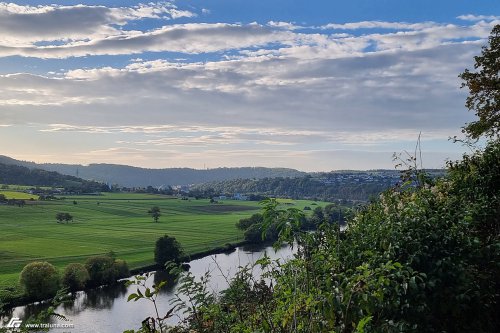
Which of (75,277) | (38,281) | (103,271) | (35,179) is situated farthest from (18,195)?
(38,281)

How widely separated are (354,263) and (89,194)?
162617 mm

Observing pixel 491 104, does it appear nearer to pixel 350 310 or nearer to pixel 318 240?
pixel 318 240

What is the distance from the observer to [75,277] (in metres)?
50.9

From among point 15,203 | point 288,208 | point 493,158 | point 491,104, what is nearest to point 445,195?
point 493,158

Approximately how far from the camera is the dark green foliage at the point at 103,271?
176 ft

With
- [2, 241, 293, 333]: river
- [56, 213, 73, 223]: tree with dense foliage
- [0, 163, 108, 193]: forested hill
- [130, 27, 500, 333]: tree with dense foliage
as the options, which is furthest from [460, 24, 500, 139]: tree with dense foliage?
[0, 163, 108, 193]: forested hill

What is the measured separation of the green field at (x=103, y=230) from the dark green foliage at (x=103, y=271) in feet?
23.0

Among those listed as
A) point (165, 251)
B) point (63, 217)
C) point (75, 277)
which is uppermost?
point (63, 217)

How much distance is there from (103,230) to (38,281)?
50461 mm

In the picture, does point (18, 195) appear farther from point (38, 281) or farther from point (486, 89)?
point (486, 89)

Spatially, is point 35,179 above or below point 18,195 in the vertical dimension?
above

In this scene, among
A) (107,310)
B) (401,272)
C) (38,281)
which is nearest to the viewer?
(401,272)

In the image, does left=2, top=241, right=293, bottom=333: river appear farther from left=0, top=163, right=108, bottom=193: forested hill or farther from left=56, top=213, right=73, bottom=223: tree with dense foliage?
left=0, top=163, right=108, bottom=193: forested hill

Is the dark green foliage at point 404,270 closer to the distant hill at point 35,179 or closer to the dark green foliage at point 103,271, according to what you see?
the dark green foliage at point 103,271
